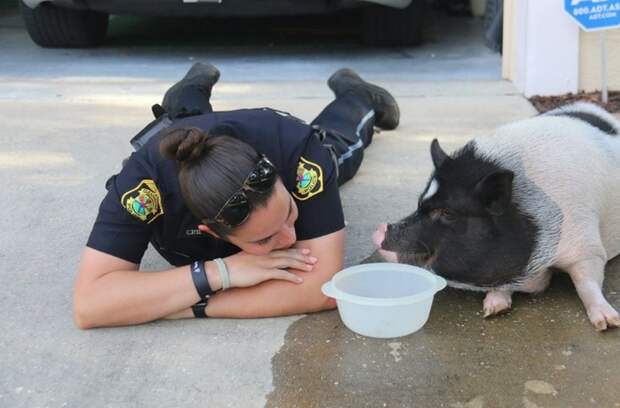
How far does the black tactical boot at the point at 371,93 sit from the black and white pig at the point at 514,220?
155 cm

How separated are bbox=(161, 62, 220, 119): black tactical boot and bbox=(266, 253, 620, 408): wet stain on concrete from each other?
157cm

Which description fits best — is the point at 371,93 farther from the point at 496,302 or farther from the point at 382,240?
the point at 496,302

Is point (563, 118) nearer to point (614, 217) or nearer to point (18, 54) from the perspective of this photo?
point (614, 217)

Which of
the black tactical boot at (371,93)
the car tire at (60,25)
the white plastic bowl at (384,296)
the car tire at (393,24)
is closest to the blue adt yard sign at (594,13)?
the black tactical boot at (371,93)

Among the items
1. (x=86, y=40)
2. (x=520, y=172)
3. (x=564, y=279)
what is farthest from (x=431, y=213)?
(x=86, y=40)

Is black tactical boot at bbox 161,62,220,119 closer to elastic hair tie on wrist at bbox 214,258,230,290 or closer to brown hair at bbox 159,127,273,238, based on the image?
elastic hair tie on wrist at bbox 214,258,230,290

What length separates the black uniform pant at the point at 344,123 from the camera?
3885mm

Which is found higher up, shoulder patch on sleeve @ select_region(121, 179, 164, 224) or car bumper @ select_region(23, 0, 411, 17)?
car bumper @ select_region(23, 0, 411, 17)

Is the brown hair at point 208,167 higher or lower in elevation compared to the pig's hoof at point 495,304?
higher

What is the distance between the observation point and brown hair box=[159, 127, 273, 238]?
2.36 metres

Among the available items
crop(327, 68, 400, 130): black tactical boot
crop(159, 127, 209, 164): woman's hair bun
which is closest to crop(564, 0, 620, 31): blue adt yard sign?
crop(327, 68, 400, 130): black tactical boot

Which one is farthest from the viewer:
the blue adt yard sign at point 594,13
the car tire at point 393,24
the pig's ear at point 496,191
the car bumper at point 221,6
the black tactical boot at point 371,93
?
the car tire at point 393,24

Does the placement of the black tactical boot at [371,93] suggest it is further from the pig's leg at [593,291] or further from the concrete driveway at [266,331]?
the pig's leg at [593,291]

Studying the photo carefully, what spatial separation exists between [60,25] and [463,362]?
5.46m
